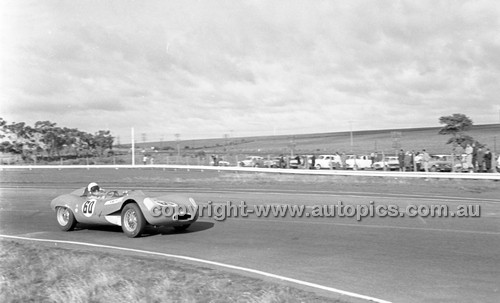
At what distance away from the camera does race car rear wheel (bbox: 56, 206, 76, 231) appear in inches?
495

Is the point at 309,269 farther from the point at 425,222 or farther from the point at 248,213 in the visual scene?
the point at 248,213

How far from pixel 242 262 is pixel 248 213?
270 inches

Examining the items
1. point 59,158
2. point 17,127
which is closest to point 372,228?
point 59,158

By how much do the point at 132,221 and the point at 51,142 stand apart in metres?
50.7

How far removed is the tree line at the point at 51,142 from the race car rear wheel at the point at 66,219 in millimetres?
44770

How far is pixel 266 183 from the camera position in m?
30.6

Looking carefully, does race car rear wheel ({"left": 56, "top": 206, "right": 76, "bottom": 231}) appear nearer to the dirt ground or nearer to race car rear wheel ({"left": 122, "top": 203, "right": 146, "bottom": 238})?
race car rear wheel ({"left": 122, "top": 203, "right": 146, "bottom": 238})

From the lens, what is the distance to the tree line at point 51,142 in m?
55.9

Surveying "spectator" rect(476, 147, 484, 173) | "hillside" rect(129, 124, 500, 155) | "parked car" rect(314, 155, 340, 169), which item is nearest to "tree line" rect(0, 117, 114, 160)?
"hillside" rect(129, 124, 500, 155)

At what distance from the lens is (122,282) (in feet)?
23.5

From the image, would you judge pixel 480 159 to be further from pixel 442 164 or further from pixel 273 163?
pixel 273 163

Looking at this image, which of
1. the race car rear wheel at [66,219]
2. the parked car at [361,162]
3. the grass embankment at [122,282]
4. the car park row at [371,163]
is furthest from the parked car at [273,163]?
the grass embankment at [122,282]

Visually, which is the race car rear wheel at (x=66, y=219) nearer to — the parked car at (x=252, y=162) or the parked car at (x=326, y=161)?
the parked car at (x=326, y=161)

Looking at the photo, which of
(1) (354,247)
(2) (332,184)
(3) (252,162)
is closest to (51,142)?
(3) (252,162)
